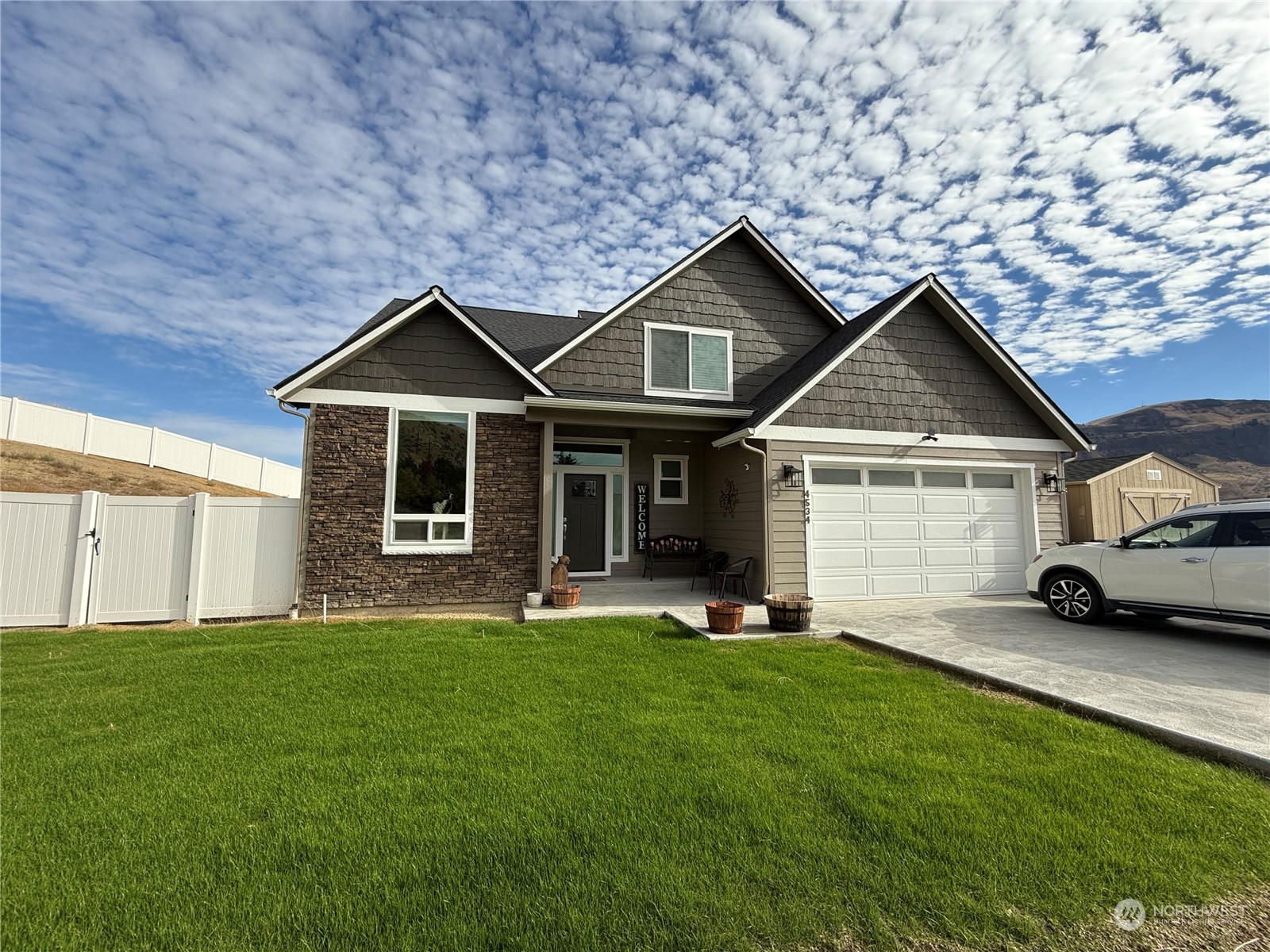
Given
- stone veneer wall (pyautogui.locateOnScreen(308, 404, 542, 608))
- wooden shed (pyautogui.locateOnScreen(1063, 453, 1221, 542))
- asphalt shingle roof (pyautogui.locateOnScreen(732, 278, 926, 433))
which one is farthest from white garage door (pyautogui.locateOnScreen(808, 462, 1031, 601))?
wooden shed (pyautogui.locateOnScreen(1063, 453, 1221, 542))

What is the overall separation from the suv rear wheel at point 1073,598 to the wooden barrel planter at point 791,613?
13.2 feet

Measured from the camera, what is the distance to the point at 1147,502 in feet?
52.9

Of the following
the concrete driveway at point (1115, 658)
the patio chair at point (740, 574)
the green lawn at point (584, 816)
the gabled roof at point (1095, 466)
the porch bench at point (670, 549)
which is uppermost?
the gabled roof at point (1095, 466)

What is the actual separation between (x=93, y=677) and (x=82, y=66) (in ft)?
26.5

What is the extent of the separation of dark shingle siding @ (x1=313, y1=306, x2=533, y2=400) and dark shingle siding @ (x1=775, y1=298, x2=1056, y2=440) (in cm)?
515

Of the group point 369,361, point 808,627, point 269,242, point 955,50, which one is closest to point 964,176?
point 955,50

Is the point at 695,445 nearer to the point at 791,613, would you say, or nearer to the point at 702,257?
the point at 702,257

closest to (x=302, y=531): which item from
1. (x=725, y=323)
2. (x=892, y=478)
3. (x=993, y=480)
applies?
(x=725, y=323)

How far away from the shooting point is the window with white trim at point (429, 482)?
880 cm

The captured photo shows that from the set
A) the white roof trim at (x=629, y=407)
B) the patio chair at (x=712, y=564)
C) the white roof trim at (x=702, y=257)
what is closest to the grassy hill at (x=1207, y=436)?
the white roof trim at (x=702, y=257)

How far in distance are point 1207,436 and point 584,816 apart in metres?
64.7

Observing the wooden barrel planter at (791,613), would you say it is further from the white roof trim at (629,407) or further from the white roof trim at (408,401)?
the white roof trim at (408,401)

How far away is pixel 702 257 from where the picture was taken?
1177 centimetres

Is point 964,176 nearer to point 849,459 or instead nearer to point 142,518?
point 849,459
